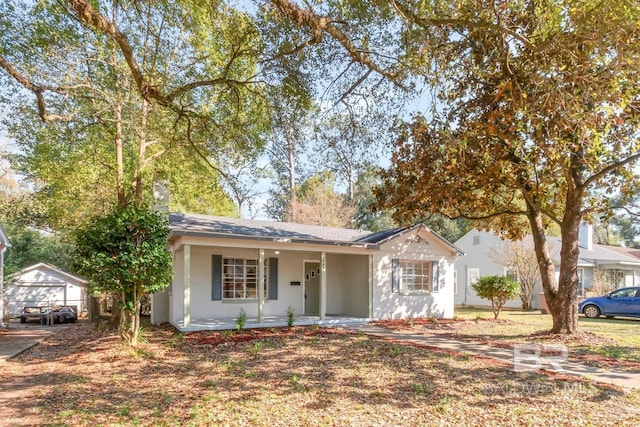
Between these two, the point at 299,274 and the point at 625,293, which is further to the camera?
the point at 625,293

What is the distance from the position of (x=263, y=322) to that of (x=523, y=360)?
6.66m

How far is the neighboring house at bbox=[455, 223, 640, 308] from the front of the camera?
853 inches

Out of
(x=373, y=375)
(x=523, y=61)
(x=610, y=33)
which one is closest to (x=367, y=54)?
(x=523, y=61)

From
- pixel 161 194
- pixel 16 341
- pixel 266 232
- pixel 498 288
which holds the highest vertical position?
pixel 161 194

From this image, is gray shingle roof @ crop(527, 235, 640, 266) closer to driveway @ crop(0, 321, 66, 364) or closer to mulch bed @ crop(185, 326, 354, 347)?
mulch bed @ crop(185, 326, 354, 347)

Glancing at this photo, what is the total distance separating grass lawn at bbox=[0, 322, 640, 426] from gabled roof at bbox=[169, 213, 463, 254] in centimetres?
324

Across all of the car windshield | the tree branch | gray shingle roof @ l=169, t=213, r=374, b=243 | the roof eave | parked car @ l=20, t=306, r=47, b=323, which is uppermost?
the tree branch

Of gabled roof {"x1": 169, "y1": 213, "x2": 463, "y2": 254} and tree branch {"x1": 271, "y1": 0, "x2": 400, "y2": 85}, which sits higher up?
tree branch {"x1": 271, "y1": 0, "x2": 400, "y2": 85}

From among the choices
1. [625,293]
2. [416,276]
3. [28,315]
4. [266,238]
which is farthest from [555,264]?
[28,315]

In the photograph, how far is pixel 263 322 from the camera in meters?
11.8

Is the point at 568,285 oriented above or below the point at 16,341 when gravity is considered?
above

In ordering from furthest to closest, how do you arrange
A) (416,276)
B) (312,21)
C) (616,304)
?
(616,304)
(416,276)
(312,21)

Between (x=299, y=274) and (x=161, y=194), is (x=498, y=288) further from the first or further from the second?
(x=161, y=194)

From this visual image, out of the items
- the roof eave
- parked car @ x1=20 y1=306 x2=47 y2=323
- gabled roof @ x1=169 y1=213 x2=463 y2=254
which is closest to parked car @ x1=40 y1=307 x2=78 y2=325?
parked car @ x1=20 y1=306 x2=47 y2=323
